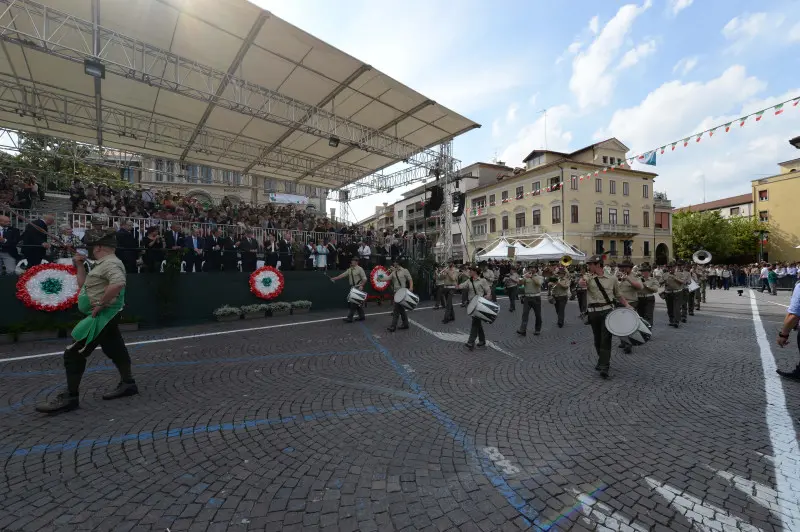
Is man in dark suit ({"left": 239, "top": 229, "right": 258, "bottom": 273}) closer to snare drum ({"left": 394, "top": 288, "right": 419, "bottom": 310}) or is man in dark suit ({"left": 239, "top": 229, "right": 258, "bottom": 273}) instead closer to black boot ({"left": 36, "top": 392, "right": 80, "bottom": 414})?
snare drum ({"left": 394, "top": 288, "right": 419, "bottom": 310})

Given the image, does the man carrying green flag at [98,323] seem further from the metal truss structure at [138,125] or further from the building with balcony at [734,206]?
the building with balcony at [734,206]

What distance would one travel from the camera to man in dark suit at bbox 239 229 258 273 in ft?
41.8

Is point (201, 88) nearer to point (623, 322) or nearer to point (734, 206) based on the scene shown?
point (623, 322)

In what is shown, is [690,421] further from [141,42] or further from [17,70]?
[17,70]

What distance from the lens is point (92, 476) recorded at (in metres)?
3.04

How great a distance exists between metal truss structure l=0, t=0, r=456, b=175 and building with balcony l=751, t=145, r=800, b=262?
55607mm

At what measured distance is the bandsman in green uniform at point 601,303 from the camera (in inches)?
225

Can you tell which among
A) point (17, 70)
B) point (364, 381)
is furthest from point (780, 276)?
point (17, 70)

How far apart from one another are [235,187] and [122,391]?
2505cm

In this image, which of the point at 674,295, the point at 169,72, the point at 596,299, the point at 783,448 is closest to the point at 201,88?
the point at 169,72

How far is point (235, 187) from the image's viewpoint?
2700 cm

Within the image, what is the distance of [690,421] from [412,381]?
345 cm

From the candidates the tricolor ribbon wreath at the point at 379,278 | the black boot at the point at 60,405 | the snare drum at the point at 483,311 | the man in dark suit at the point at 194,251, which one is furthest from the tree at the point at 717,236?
the black boot at the point at 60,405

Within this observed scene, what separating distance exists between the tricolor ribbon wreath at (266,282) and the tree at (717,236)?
5461 cm
